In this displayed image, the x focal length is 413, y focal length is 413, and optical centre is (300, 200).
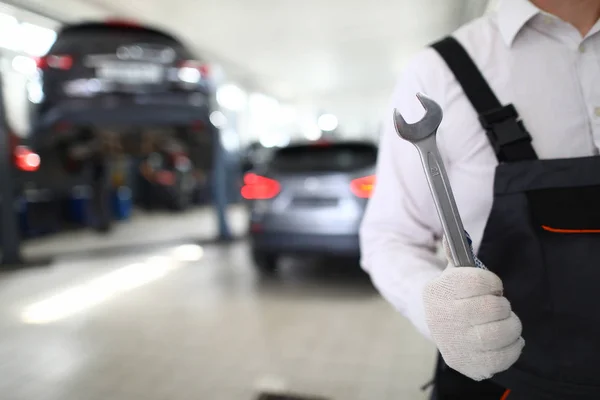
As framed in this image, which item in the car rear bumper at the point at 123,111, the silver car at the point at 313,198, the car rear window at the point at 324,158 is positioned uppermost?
the car rear bumper at the point at 123,111

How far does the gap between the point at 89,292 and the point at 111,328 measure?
2.87 ft

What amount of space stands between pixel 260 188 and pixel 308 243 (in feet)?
2.02

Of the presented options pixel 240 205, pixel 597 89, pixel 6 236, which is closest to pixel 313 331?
pixel 597 89

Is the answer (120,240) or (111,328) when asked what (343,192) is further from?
(120,240)

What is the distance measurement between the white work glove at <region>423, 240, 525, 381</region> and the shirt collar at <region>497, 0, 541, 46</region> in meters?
0.50

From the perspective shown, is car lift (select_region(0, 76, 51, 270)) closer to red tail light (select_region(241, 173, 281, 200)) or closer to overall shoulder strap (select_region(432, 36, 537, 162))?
red tail light (select_region(241, 173, 281, 200))

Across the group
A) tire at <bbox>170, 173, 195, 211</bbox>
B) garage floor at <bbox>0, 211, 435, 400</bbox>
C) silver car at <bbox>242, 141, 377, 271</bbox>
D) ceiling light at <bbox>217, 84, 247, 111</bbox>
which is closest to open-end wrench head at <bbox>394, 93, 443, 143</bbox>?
garage floor at <bbox>0, 211, 435, 400</bbox>

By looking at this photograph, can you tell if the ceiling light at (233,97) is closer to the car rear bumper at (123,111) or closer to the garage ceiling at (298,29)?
the garage ceiling at (298,29)

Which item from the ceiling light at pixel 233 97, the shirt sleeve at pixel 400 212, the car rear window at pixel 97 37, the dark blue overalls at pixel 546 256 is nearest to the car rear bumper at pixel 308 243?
the car rear window at pixel 97 37

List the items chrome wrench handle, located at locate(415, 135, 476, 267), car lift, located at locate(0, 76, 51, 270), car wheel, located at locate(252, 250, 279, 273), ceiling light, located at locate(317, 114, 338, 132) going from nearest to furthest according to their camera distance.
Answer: chrome wrench handle, located at locate(415, 135, 476, 267)
car wheel, located at locate(252, 250, 279, 273)
car lift, located at locate(0, 76, 51, 270)
ceiling light, located at locate(317, 114, 338, 132)

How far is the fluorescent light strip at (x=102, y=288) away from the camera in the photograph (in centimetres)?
279

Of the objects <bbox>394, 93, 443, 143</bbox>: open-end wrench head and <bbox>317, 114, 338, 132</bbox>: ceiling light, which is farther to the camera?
<bbox>317, 114, 338, 132</bbox>: ceiling light

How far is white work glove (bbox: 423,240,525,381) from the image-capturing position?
1.62ft

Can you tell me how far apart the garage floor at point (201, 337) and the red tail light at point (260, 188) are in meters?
0.76
